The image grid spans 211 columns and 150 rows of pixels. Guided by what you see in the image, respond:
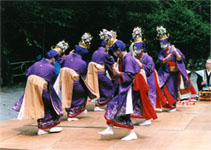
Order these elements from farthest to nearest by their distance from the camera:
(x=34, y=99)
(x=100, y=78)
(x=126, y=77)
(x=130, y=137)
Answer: (x=100, y=78)
(x=34, y=99)
(x=130, y=137)
(x=126, y=77)

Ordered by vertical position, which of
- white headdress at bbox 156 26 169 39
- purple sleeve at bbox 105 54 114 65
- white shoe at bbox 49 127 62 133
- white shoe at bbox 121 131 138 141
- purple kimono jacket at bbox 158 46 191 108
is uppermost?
white headdress at bbox 156 26 169 39

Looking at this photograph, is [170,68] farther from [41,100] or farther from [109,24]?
[109,24]

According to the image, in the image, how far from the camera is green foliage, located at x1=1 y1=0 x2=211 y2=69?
16250 millimetres

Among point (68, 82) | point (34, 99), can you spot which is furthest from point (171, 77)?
point (34, 99)

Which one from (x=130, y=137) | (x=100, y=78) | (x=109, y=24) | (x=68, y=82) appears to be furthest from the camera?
(x=109, y=24)

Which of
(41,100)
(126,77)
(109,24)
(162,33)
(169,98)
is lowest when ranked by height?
(169,98)

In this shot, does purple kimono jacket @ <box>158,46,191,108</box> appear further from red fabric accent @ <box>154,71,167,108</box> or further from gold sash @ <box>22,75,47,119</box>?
gold sash @ <box>22,75,47,119</box>

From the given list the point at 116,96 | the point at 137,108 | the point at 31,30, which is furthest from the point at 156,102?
the point at 31,30

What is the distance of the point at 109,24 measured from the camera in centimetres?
1820

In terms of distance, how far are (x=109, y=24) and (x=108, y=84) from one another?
8170mm

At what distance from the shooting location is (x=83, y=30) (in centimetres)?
1873

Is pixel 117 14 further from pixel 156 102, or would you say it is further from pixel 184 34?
pixel 156 102

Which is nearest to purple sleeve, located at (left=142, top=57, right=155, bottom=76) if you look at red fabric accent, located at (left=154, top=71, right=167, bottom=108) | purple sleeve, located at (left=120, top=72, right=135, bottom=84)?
red fabric accent, located at (left=154, top=71, right=167, bottom=108)

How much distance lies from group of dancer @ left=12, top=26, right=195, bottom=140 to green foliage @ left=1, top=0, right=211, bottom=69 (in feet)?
21.4
